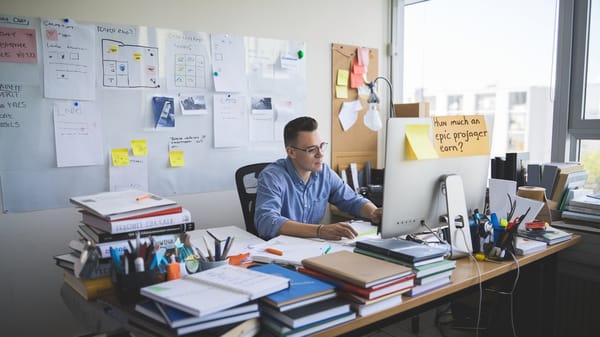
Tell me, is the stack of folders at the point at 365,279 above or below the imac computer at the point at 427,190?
below

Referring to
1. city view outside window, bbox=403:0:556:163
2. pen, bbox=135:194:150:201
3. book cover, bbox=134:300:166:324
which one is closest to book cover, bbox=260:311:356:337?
book cover, bbox=134:300:166:324

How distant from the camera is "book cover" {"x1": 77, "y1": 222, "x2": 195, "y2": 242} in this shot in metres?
1.39

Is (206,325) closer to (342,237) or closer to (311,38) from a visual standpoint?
(342,237)

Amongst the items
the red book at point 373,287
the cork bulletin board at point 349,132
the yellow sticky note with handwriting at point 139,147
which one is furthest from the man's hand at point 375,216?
the yellow sticky note with handwriting at point 139,147

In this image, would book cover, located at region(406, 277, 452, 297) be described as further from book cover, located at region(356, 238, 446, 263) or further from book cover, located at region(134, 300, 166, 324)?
book cover, located at region(134, 300, 166, 324)

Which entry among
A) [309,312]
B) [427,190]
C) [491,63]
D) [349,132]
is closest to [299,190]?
[427,190]

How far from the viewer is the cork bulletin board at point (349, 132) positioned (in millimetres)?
3494

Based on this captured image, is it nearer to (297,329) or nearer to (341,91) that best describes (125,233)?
(297,329)

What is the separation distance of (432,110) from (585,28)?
1.17 metres

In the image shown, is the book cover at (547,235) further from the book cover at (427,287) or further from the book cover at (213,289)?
the book cover at (213,289)

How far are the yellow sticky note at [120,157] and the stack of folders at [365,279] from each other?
65.5 inches

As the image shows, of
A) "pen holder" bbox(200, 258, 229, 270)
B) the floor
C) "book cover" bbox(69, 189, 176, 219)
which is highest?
"book cover" bbox(69, 189, 176, 219)

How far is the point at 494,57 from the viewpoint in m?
3.15

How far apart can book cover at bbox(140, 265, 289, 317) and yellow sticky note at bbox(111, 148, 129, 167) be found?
1.57m
